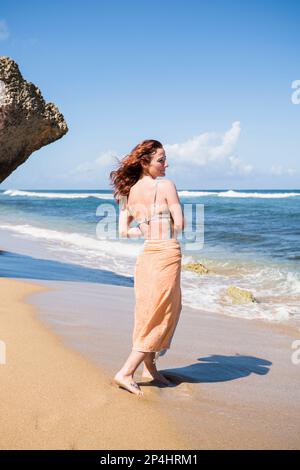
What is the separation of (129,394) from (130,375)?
0.50 ft

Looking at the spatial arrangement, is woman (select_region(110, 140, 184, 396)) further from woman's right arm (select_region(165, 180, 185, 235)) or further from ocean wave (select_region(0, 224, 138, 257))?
ocean wave (select_region(0, 224, 138, 257))

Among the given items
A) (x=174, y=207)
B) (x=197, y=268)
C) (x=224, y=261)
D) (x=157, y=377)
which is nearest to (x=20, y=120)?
(x=174, y=207)

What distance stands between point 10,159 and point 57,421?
21.7 feet

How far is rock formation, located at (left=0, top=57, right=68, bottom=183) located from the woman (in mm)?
4727

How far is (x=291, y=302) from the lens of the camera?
8445 mm

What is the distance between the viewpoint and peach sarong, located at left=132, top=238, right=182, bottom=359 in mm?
3734

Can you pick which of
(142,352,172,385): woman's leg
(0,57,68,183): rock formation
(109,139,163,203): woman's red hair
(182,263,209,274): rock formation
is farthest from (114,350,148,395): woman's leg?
(182,263,209,274): rock formation

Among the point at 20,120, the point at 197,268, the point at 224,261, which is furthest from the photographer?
the point at 224,261

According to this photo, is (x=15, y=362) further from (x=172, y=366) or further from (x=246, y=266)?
(x=246, y=266)

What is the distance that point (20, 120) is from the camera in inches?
322

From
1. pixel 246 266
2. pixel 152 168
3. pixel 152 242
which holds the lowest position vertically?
pixel 246 266

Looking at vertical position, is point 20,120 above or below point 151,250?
above

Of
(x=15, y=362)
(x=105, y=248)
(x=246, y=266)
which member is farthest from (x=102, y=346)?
(x=105, y=248)

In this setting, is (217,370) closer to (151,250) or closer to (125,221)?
(151,250)
